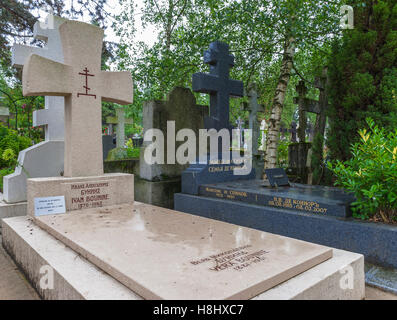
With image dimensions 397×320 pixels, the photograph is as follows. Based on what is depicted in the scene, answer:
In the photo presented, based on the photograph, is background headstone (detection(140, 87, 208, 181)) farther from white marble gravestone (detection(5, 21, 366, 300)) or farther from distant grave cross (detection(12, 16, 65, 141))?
distant grave cross (detection(12, 16, 65, 141))

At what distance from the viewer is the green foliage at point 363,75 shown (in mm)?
4875

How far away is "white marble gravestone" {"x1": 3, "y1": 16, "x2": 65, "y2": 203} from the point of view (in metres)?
4.46

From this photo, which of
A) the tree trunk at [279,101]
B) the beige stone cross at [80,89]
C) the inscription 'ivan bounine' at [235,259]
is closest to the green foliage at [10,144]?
the beige stone cross at [80,89]

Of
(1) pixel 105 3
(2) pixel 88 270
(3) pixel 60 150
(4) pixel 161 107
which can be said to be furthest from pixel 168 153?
(1) pixel 105 3

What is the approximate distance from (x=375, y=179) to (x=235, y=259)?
68.4 inches

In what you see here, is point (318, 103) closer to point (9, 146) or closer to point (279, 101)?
point (279, 101)

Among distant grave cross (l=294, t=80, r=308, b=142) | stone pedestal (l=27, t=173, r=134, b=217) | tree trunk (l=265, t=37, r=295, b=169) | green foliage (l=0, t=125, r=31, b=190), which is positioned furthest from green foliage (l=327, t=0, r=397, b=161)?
green foliage (l=0, t=125, r=31, b=190)

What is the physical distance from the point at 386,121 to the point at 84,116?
475cm

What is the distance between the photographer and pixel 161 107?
5422 millimetres

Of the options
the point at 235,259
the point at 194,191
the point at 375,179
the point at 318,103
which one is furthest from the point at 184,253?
the point at 318,103

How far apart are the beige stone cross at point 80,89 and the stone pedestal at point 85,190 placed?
22cm

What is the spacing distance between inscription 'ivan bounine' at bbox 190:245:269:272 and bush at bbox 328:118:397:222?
1381 mm

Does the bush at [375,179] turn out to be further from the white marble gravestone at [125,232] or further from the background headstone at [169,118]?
the background headstone at [169,118]
